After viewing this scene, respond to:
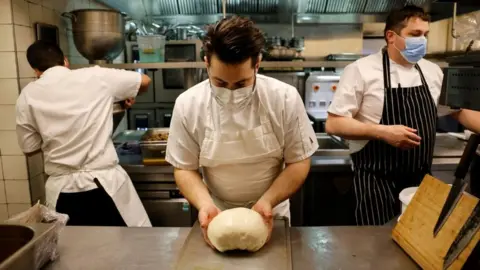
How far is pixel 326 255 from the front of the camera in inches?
45.0

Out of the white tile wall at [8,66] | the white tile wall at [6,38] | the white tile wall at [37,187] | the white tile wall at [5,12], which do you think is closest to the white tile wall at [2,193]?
the white tile wall at [37,187]

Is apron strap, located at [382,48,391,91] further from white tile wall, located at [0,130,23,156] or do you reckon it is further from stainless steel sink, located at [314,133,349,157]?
white tile wall, located at [0,130,23,156]

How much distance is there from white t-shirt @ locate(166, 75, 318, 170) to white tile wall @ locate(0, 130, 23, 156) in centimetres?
143

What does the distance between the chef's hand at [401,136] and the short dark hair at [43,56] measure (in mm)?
1675

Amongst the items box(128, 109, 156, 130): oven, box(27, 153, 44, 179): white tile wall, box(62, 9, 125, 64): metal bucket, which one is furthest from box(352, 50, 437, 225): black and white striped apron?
box(128, 109, 156, 130): oven

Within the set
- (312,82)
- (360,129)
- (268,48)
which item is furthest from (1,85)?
(312,82)

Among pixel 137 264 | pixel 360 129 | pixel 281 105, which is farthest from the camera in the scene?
pixel 360 129

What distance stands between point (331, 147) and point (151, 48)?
145cm

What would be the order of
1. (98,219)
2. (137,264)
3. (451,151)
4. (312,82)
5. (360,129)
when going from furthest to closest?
(312,82), (451,151), (98,219), (360,129), (137,264)

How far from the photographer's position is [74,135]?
82.0 inches

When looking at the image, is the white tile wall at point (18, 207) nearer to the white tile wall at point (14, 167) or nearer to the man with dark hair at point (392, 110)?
the white tile wall at point (14, 167)

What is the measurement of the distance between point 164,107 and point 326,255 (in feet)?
8.57

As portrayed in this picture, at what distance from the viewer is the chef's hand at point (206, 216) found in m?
1.16

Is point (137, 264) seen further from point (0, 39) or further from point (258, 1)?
point (258, 1)
